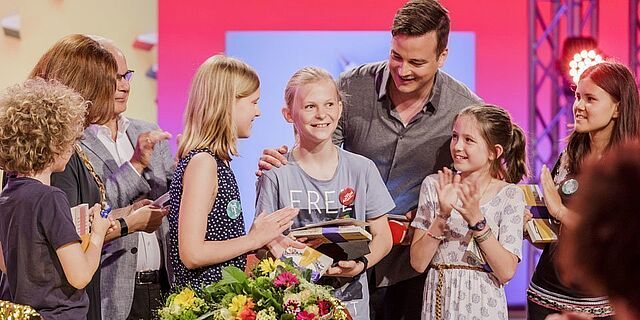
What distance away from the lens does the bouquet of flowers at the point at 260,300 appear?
2.39 m

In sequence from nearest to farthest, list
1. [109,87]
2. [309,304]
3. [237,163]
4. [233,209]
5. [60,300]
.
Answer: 1. [309,304]
2. [60,300]
3. [233,209]
4. [109,87]
5. [237,163]

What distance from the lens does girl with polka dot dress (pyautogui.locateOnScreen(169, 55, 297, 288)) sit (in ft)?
9.77

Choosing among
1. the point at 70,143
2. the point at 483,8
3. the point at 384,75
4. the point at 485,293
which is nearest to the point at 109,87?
the point at 70,143

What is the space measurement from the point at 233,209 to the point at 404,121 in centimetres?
102

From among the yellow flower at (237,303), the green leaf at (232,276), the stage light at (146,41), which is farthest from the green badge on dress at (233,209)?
the stage light at (146,41)

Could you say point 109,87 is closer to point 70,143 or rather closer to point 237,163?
point 70,143

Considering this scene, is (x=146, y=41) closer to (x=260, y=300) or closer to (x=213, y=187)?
(x=213, y=187)

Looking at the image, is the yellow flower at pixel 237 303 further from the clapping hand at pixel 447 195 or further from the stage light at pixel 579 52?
the stage light at pixel 579 52

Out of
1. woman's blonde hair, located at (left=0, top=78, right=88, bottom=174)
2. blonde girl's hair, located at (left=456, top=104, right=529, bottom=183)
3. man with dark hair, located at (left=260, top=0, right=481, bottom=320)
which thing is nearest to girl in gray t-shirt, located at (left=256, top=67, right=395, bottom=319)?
man with dark hair, located at (left=260, top=0, right=481, bottom=320)

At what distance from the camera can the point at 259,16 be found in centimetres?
689

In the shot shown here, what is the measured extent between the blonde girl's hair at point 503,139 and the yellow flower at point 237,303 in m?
1.51

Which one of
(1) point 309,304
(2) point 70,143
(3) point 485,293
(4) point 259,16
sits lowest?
(3) point 485,293

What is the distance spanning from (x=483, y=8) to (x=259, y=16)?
1.76 m

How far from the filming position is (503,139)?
11.8ft
